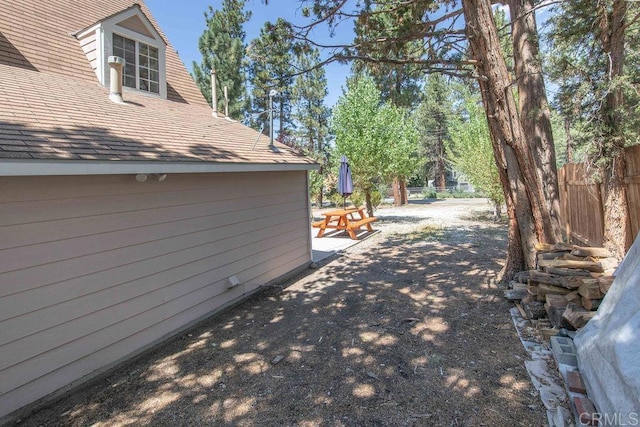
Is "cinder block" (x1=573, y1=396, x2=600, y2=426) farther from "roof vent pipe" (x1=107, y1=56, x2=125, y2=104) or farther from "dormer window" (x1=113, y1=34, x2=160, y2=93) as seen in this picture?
"dormer window" (x1=113, y1=34, x2=160, y2=93)

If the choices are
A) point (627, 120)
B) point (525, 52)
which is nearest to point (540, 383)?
point (627, 120)

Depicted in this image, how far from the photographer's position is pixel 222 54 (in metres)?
16.6

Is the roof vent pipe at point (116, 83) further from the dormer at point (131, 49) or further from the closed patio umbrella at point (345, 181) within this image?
the closed patio umbrella at point (345, 181)

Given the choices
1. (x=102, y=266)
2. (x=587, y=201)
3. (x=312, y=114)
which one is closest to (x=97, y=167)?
(x=102, y=266)

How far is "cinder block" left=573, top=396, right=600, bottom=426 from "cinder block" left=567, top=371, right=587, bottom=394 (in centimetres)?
9

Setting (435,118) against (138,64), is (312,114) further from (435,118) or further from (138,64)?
(138,64)

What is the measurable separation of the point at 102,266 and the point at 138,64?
4955 mm

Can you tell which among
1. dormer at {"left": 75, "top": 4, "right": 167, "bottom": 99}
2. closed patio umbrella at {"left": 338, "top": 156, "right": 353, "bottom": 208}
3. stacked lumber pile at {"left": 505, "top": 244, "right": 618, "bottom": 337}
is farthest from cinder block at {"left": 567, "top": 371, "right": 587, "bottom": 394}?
closed patio umbrella at {"left": 338, "top": 156, "right": 353, "bottom": 208}

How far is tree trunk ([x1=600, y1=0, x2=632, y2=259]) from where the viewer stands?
3.93 meters

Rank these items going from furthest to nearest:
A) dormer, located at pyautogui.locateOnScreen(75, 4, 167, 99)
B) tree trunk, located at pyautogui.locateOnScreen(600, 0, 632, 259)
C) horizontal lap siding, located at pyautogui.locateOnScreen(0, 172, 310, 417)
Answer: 1. dormer, located at pyautogui.locateOnScreen(75, 4, 167, 99)
2. tree trunk, located at pyautogui.locateOnScreen(600, 0, 632, 259)
3. horizontal lap siding, located at pyautogui.locateOnScreen(0, 172, 310, 417)

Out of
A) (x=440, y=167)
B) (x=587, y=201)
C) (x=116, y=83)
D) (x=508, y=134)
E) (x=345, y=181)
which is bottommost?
(x=587, y=201)

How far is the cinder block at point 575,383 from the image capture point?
230 centimetres

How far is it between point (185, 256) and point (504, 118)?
4.71 metres

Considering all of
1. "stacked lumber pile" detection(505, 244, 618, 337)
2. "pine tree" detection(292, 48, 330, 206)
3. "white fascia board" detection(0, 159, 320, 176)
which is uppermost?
"pine tree" detection(292, 48, 330, 206)
